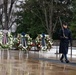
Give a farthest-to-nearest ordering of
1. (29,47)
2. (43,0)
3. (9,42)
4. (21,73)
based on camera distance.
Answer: (43,0)
(9,42)
(29,47)
(21,73)

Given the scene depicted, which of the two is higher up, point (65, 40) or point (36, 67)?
point (65, 40)

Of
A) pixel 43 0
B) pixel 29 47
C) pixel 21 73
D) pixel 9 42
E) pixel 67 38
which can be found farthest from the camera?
pixel 43 0

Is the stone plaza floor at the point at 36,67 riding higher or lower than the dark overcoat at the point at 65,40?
lower

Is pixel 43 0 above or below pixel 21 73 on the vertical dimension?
above

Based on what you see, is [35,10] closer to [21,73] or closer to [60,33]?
[60,33]

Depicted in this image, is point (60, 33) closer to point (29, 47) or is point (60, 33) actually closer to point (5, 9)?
point (29, 47)

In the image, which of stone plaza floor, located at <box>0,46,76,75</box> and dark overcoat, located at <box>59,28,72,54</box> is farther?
dark overcoat, located at <box>59,28,72,54</box>

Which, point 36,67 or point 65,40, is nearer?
point 36,67

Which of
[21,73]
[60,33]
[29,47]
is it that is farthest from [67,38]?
[29,47]

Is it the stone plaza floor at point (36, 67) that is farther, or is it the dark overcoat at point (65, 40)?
the dark overcoat at point (65, 40)

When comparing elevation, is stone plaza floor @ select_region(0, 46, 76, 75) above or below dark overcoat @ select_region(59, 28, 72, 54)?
below

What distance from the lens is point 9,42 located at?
100 feet

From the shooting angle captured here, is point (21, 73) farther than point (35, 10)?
No

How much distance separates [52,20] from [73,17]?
338 cm
